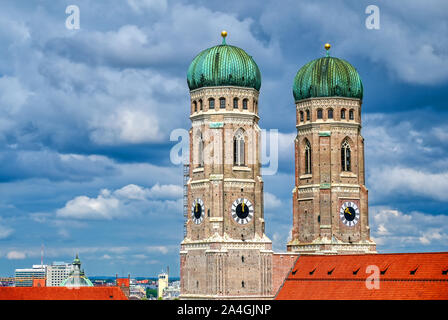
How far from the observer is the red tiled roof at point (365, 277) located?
95.9 metres

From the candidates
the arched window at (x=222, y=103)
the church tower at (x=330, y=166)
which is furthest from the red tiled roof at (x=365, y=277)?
the arched window at (x=222, y=103)

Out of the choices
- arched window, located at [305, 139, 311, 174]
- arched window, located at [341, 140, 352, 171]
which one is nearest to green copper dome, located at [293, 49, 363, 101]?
arched window, located at [305, 139, 311, 174]

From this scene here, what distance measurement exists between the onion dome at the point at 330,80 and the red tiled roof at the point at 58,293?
36.4 metres

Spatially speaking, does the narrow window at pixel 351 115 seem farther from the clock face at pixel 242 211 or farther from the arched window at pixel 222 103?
the clock face at pixel 242 211

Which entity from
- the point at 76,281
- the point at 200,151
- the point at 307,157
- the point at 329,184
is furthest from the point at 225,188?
the point at 76,281

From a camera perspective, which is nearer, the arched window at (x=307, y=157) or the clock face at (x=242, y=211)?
the clock face at (x=242, y=211)

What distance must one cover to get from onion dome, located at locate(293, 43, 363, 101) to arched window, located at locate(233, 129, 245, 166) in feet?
42.5

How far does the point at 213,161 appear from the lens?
4195 inches
